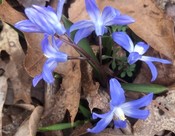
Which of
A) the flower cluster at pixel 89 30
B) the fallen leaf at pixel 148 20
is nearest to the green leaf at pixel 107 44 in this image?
the fallen leaf at pixel 148 20

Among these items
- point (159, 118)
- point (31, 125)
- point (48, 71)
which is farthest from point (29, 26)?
point (159, 118)

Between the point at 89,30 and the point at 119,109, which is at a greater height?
the point at 89,30

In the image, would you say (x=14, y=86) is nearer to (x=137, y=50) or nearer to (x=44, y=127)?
(x=44, y=127)

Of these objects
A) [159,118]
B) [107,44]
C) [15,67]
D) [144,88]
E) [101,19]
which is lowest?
[159,118]

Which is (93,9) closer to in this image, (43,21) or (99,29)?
(99,29)

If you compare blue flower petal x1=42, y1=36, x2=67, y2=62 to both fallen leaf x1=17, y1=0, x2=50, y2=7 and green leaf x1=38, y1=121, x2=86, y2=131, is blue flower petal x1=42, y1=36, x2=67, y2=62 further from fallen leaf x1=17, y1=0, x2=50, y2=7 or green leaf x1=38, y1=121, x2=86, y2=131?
fallen leaf x1=17, y1=0, x2=50, y2=7

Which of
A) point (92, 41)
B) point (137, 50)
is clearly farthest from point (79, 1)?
point (137, 50)

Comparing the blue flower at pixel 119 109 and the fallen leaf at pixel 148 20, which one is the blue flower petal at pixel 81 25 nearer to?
the blue flower at pixel 119 109
